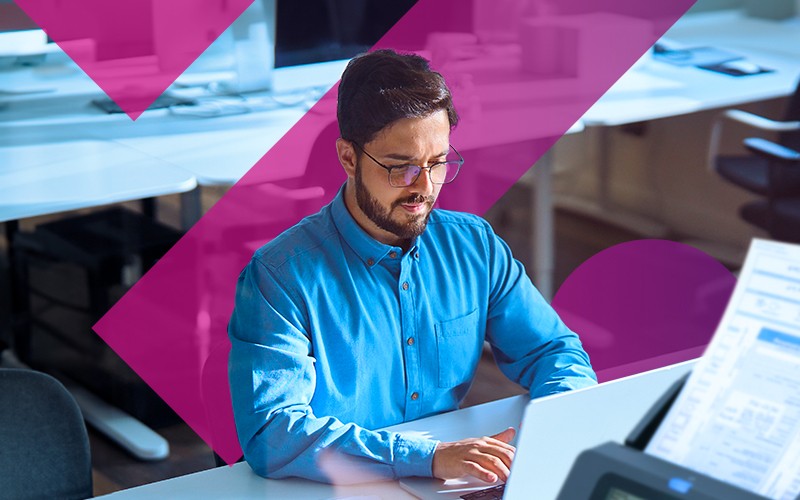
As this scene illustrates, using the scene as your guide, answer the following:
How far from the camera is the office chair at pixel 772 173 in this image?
3295 mm

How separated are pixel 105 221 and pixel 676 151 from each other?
7.45 ft

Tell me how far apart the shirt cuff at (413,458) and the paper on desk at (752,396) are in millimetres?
577

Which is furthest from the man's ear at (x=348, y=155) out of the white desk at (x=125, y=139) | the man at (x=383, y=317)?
the white desk at (x=125, y=139)

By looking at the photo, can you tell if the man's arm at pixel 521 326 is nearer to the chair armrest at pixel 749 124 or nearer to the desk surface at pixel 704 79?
the desk surface at pixel 704 79

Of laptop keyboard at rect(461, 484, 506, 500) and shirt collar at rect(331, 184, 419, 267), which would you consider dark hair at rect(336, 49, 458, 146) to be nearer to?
shirt collar at rect(331, 184, 419, 267)

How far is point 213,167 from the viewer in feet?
8.86

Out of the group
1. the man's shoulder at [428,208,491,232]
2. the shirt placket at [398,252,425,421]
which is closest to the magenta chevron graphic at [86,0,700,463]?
the man's shoulder at [428,208,491,232]

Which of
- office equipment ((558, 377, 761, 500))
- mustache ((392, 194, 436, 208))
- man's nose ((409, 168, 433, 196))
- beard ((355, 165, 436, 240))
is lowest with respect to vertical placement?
beard ((355, 165, 436, 240))

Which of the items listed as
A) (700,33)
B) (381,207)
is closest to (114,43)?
(381,207)

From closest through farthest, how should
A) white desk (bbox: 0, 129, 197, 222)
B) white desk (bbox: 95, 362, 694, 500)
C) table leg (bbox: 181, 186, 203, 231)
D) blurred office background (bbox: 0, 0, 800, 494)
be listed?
white desk (bbox: 95, 362, 694, 500) < white desk (bbox: 0, 129, 197, 222) < table leg (bbox: 181, 186, 203, 231) < blurred office background (bbox: 0, 0, 800, 494)

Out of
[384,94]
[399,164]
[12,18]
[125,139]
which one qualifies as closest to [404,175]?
[399,164]

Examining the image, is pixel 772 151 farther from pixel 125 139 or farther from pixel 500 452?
pixel 500 452

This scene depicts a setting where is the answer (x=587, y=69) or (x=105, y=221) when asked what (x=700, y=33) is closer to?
(x=587, y=69)

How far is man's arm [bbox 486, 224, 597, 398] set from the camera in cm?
179
